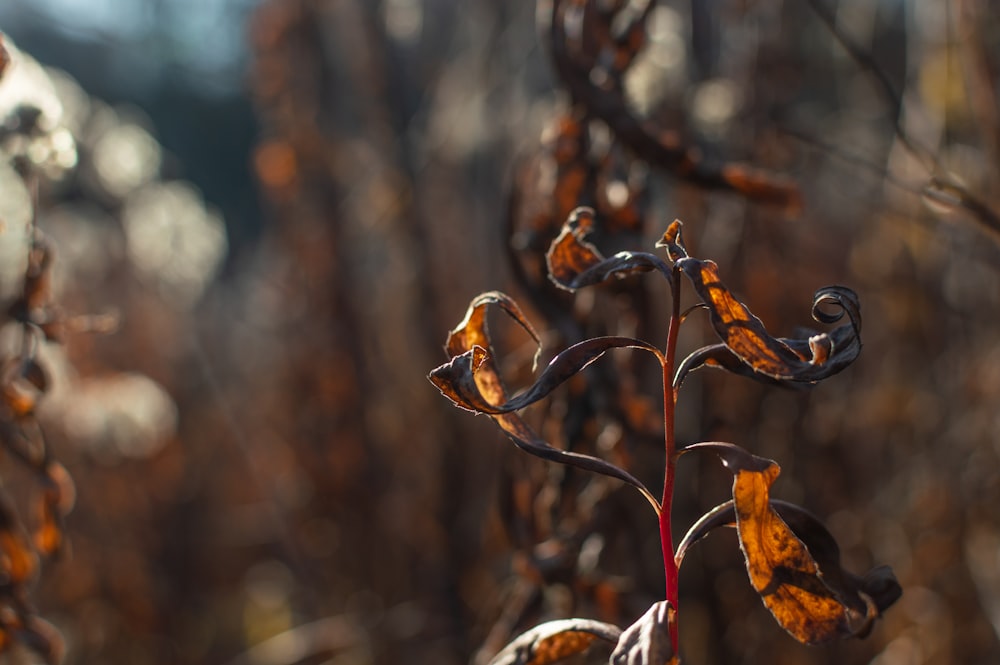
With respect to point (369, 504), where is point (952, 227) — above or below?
above

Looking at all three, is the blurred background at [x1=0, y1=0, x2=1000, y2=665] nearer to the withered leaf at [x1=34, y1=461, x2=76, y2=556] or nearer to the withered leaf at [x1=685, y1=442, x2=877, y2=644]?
the withered leaf at [x1=34, y1=461, x2=76, y2=556]

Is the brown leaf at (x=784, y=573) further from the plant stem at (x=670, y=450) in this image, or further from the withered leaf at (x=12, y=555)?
the withered leaf at (x=12, y=555)

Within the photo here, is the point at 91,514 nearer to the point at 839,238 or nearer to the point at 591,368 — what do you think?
the point at 591,368

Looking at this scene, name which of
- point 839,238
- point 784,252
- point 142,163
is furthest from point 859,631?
point 839,238

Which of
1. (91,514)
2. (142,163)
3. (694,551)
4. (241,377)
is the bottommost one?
(241,377)

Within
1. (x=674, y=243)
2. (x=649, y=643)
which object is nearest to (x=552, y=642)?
(x=649, y=643)

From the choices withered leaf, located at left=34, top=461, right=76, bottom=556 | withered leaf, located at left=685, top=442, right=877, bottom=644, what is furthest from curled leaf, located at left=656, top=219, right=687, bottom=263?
withered leaf, located at left=34, top=461, right=76, bottom=556

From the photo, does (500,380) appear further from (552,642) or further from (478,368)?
(552,642)

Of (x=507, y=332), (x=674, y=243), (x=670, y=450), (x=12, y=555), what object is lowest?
(x=507, y=332)
